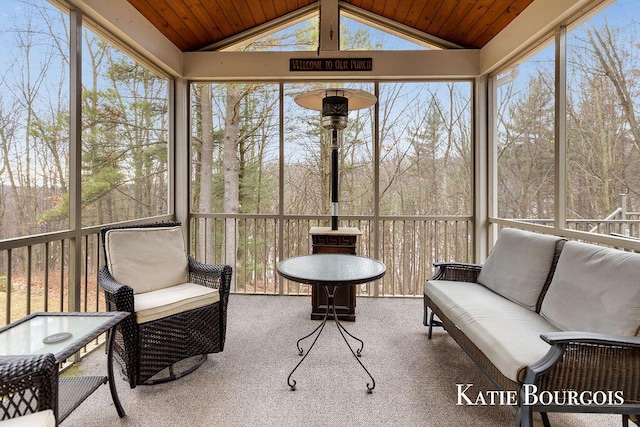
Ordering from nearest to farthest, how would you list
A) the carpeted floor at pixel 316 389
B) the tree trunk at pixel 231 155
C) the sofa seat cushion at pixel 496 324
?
the sofa seat cushion at pixel 496 324 < the carpeted floor at pixel 316 389 < the tree trunk at pixel 231 155

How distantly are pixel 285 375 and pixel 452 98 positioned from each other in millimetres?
3564

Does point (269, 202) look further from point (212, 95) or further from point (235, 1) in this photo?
point (235, 1)

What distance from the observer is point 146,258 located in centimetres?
240

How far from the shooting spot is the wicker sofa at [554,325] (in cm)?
138

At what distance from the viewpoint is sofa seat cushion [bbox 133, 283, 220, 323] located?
199 centimetres

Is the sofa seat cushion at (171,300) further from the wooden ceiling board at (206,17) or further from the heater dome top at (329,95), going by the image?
the wooden ceiling board at (206,17)

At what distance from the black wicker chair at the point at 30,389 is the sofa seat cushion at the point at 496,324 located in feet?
6.17

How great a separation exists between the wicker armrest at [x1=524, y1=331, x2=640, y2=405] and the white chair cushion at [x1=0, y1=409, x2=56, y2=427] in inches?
74.0

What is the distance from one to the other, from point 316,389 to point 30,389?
4.66 ft

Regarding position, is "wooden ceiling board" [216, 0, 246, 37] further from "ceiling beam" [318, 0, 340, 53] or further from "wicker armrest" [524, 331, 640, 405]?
"wicker armrest" [524, 331, 640, 405]

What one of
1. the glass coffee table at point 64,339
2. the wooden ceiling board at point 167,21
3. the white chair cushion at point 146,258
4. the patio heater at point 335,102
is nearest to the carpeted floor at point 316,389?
the glass coffee table at point 64,339

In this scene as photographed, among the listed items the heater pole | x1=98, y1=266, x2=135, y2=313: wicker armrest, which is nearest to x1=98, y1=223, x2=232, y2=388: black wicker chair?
x1=98, y1=266, x2=135, y2=313: wicker armrest

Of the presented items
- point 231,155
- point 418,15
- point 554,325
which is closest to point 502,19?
point 418,15

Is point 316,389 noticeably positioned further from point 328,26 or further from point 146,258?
point 328,26
